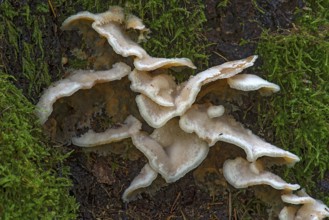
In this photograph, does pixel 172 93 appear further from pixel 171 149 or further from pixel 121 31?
pixel 121 31

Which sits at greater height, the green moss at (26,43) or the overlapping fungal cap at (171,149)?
the green moss at (26,43)

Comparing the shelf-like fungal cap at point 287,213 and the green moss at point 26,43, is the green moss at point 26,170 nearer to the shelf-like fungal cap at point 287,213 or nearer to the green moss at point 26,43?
the green moss at point 26,43

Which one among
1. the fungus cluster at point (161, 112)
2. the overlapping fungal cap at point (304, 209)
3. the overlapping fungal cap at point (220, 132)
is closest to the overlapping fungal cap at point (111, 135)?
the fungus cluster at point (161, 112)

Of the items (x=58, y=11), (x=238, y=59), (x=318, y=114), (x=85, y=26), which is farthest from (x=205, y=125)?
(x=58, y=11)

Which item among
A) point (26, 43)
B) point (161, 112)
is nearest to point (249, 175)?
point (161, 112)

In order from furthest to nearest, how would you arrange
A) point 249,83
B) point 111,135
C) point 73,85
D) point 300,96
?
point 300,96, point 111,135, point 73,85, point 249,83

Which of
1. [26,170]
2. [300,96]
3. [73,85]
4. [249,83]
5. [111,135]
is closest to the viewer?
[26,170]

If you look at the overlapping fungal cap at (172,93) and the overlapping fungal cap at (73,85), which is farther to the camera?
the overlapping fungal cap at (73,85)

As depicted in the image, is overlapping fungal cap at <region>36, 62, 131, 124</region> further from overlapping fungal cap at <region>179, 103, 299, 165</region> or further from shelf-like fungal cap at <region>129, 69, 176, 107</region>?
overlapping fungal cap at <region>179, 103, 299, 165</region>
